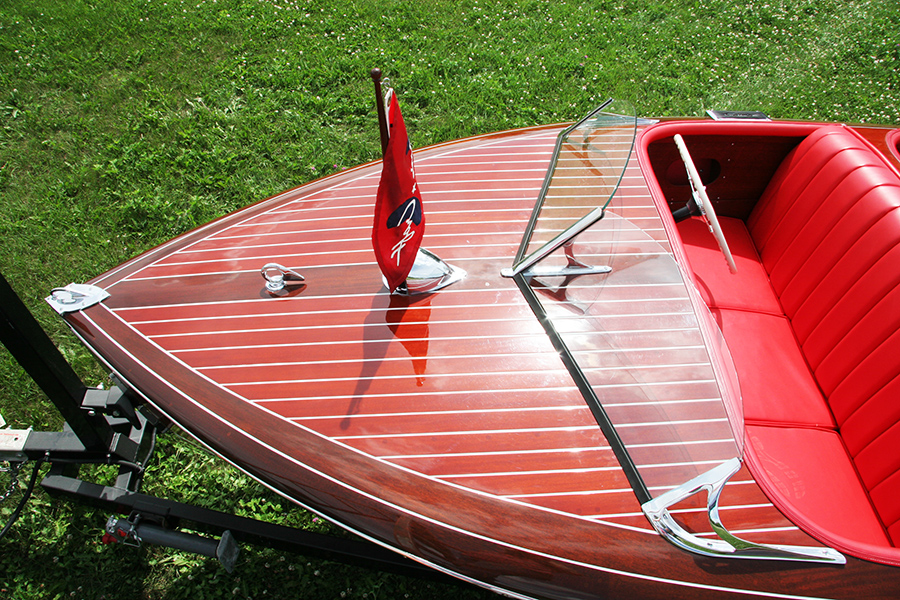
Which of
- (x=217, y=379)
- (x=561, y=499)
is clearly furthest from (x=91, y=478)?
(x=561, y=499)

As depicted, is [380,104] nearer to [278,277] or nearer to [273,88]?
[278,277]

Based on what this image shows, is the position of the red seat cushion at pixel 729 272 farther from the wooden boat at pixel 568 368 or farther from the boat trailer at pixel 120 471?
the boat trailer at pixel 120 471

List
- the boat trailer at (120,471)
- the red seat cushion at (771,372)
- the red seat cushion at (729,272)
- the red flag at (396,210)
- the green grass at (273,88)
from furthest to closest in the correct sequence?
the green grass at (273,88)
the red seat cushion at (729,272)
the red seat cushion at (771,372)
the boat trailer at (120,471)
the red flag at (396,210)

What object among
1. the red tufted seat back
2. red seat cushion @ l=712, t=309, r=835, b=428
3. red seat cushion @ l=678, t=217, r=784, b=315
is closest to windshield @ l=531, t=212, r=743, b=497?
red seat cushion @ l=712, t=309, r=835, b=428

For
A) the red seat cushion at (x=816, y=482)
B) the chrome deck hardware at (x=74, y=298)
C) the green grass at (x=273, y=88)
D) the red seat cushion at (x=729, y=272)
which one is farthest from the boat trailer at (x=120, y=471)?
the red seat cushion at (x=729, y=272)

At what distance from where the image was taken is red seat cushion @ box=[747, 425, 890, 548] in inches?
57.7

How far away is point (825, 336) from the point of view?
1.90 m

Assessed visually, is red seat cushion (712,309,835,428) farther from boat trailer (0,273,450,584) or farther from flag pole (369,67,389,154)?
flag pole (369,67,389,154)

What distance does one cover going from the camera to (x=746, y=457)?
151 cm

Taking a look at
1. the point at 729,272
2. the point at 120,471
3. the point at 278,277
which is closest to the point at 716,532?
the point at 729,272

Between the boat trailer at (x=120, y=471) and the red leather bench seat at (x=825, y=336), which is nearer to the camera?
the red leather bench seat at (x=825, y=336)

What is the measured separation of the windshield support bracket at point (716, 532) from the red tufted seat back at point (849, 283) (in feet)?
1.40

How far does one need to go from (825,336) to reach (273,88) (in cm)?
369

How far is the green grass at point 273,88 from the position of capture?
300 cm
